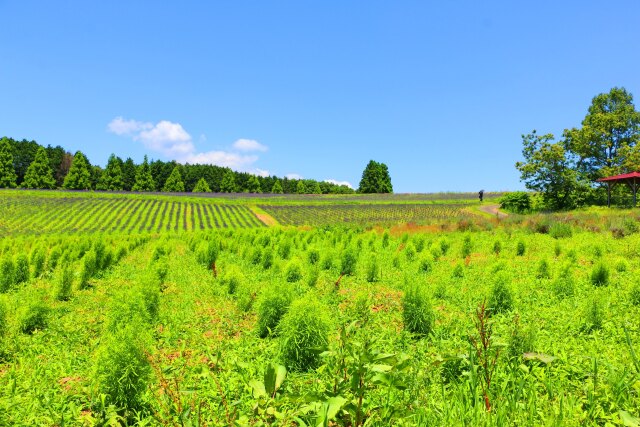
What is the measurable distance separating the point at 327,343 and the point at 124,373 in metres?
2.39

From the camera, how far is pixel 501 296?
6.48m

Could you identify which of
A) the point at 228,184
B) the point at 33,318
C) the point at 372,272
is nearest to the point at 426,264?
the point at 372,272

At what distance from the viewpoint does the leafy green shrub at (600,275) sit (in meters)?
8.08

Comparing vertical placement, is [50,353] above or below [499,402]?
below

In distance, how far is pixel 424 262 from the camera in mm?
10812

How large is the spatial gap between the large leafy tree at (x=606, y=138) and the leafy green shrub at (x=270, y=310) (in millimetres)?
43318

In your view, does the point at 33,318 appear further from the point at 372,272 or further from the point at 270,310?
the point at 372,272

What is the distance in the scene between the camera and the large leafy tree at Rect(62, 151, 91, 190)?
7956 cm

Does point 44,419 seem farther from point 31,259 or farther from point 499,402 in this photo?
point 31,259

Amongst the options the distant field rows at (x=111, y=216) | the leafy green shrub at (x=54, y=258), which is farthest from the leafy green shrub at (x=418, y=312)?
the distant field rows at (x=111, y=216)

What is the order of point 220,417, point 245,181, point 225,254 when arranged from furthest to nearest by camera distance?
point 245,181 < point 225,254 < point 220,417

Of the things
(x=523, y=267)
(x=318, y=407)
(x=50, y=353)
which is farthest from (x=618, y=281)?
(x=50, y=353)

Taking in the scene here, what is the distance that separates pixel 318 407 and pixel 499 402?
164 cm

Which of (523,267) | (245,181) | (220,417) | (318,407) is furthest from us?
(245,181)
